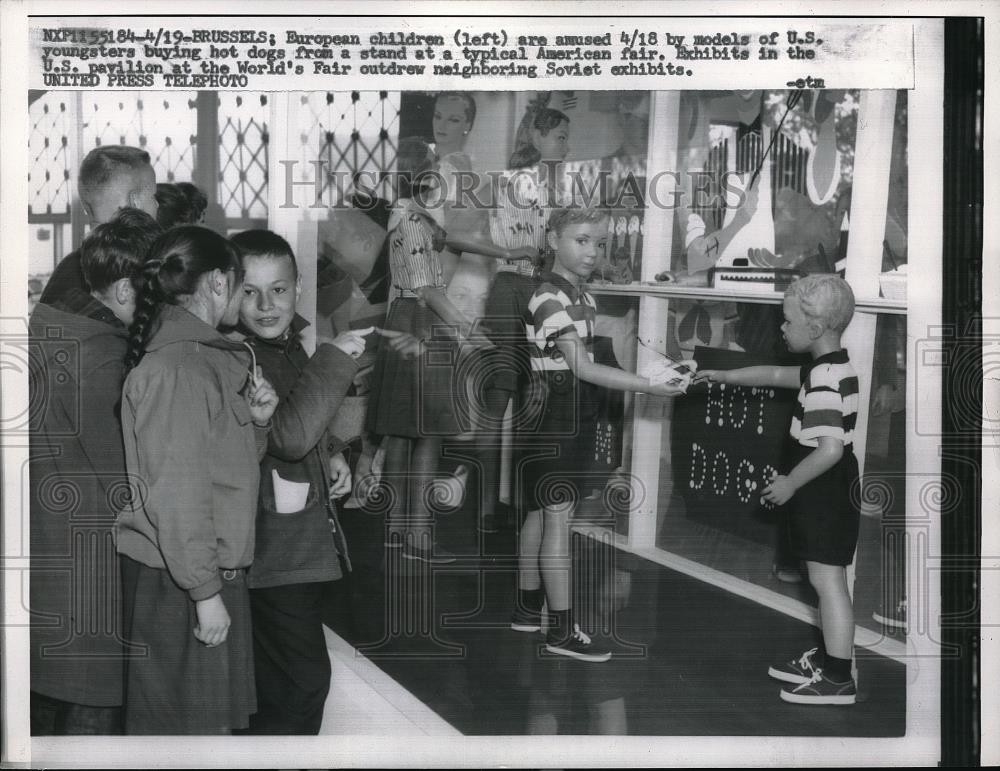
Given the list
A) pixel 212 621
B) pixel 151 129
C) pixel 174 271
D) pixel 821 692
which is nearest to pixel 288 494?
pixel 212 621

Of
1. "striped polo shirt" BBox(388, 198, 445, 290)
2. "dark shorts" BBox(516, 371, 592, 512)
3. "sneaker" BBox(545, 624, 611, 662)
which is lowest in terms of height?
"sneaker" BBox(545, 624, 611, 662)

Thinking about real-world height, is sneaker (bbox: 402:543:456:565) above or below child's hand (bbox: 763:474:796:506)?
below

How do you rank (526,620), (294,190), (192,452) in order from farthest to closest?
(526,620)
(294,190)
(192,452)

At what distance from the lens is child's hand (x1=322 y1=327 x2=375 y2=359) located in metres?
2.56

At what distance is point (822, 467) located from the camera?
260 cm

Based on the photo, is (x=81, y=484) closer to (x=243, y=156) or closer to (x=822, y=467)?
(x=243, y=156)

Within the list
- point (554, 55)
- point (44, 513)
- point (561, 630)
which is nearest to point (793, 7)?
point (554, 55)

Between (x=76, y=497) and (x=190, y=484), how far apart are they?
36 cm

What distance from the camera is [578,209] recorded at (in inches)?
101

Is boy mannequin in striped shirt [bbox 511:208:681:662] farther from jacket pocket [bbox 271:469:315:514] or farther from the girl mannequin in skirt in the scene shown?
jacket pocket [bbox 271:469:315:514]

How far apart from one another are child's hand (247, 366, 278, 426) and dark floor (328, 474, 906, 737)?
1.61ft

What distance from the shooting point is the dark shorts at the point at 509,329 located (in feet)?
8.43

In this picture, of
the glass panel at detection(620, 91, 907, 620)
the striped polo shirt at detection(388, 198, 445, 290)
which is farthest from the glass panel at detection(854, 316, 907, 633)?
the striped polo shirt at detection(388, 198, 445, 290)

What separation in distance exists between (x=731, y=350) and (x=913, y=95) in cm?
79
